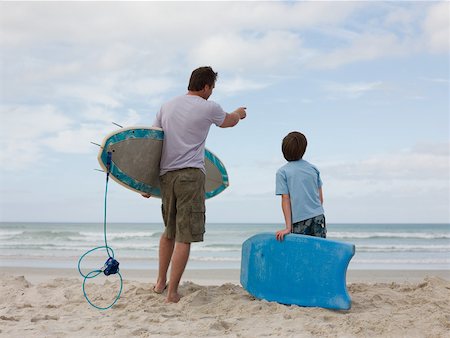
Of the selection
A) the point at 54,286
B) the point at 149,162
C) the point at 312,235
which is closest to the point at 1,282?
the point at 54,286

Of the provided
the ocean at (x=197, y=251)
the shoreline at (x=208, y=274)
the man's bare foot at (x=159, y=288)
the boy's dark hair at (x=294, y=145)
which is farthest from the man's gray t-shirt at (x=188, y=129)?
the ocean at (x=197, y=251)

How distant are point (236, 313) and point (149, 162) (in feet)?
4.30

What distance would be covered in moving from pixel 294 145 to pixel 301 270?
0.89 m

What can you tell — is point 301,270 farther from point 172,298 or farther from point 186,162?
point 186,162

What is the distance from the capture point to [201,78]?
12.7 feet

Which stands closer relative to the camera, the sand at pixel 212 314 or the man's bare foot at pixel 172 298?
the sand at pixel 212 314

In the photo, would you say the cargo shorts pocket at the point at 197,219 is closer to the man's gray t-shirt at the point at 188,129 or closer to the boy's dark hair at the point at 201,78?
the man's gray t-shirt at the point at 188,129

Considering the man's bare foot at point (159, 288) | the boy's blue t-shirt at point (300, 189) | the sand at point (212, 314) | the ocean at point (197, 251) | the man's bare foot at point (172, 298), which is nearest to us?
the sand at point (212, 314)

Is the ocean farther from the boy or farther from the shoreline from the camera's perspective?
the boy

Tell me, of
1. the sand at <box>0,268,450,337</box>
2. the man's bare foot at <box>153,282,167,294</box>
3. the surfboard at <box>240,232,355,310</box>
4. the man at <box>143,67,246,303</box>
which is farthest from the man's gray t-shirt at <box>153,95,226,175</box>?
the sand at <box>0,268,450,337</box>

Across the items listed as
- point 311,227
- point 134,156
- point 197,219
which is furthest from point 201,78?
point 311,227

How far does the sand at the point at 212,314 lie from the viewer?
3.14 metres

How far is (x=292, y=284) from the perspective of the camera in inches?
147

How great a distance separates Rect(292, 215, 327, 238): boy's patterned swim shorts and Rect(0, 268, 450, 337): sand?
21.2 inches
